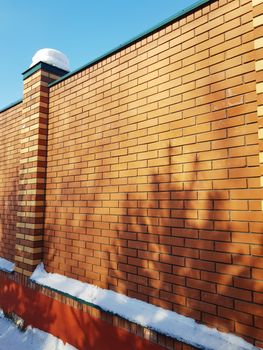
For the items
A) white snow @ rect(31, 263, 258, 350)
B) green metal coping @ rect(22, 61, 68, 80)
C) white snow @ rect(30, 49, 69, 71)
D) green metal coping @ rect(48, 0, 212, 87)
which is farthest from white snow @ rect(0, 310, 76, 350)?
white snow @ rect(30, 49, 69, 71)

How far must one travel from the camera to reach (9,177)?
5.18 m

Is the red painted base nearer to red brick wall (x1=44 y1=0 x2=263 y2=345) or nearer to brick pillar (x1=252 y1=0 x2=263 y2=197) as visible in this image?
red brick wall (x1=44 y1=0 x2=263 y2=345)

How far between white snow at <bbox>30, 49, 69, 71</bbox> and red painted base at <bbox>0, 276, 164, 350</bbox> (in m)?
3.37

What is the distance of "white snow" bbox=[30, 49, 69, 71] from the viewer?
4.55 meters

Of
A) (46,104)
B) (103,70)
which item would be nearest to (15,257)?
(46,104)

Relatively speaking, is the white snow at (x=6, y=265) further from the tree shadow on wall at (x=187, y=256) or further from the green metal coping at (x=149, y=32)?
the green metal coping at (x=149, y=32)

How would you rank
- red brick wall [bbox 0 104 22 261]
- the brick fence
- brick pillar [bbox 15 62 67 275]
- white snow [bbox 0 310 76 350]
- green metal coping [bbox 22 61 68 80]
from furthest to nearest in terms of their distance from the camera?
1. red brick wall [bbox 0 104 22 261]
2. green metal coping [bbox 22 61 68 80]
3. brick pillar [bbox 15 62 67 275]
4. white snow [bbox 0 310 76 350]
5. the brick fence

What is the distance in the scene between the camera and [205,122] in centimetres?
246

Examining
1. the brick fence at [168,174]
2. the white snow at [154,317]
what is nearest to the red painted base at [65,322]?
the white snow at [154,317]

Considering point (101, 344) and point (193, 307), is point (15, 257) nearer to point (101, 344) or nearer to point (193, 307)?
point (101, 344)

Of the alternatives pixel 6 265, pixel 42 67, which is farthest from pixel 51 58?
pixel 6 265

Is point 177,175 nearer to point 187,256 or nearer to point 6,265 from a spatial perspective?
point 187,256

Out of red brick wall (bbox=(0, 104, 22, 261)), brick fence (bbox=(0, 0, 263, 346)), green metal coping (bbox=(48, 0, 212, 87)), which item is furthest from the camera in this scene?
red brick wall (bbox=(0, 104, 22, 261))

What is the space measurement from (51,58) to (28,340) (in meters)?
4.00
